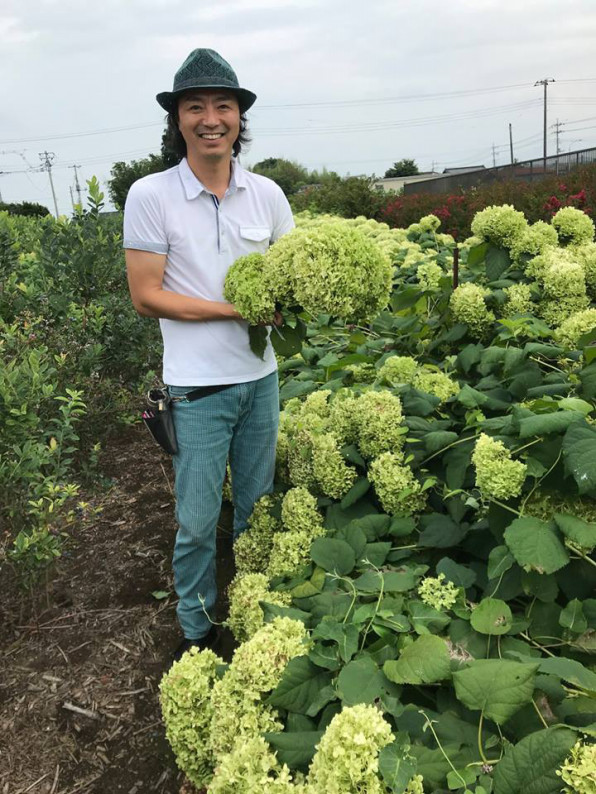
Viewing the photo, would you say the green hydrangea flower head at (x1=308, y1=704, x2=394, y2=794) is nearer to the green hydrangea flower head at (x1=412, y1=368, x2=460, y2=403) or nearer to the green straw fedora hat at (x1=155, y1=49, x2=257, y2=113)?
the green hydrangea flower head at (x1=412, y1=368, x2=460, y2=403)

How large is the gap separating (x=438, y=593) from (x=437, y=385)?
30.1 inches

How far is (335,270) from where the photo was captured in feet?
5.58

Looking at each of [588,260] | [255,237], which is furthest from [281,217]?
[588,260]

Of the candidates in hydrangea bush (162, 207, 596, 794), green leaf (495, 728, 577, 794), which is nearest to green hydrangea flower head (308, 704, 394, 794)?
hydrangea bush (162, 207, 596, 794)

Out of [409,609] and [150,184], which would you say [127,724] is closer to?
[409,609]

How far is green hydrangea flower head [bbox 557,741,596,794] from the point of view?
3.19ft

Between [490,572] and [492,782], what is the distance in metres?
0.49

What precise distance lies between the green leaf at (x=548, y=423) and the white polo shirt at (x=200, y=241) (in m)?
1.04

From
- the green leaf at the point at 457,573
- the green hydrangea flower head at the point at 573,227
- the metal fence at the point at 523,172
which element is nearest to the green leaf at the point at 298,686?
the green leaf at the point at 457,573

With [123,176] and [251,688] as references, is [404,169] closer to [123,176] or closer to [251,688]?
[123,176]

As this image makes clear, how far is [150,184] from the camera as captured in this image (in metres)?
2.01

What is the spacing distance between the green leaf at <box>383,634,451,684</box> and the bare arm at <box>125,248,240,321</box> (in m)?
1.17

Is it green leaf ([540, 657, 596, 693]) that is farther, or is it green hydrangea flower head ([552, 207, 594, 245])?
green hydrangea flower head ([552, 207, 594, 245])

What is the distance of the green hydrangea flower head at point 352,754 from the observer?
110cm
